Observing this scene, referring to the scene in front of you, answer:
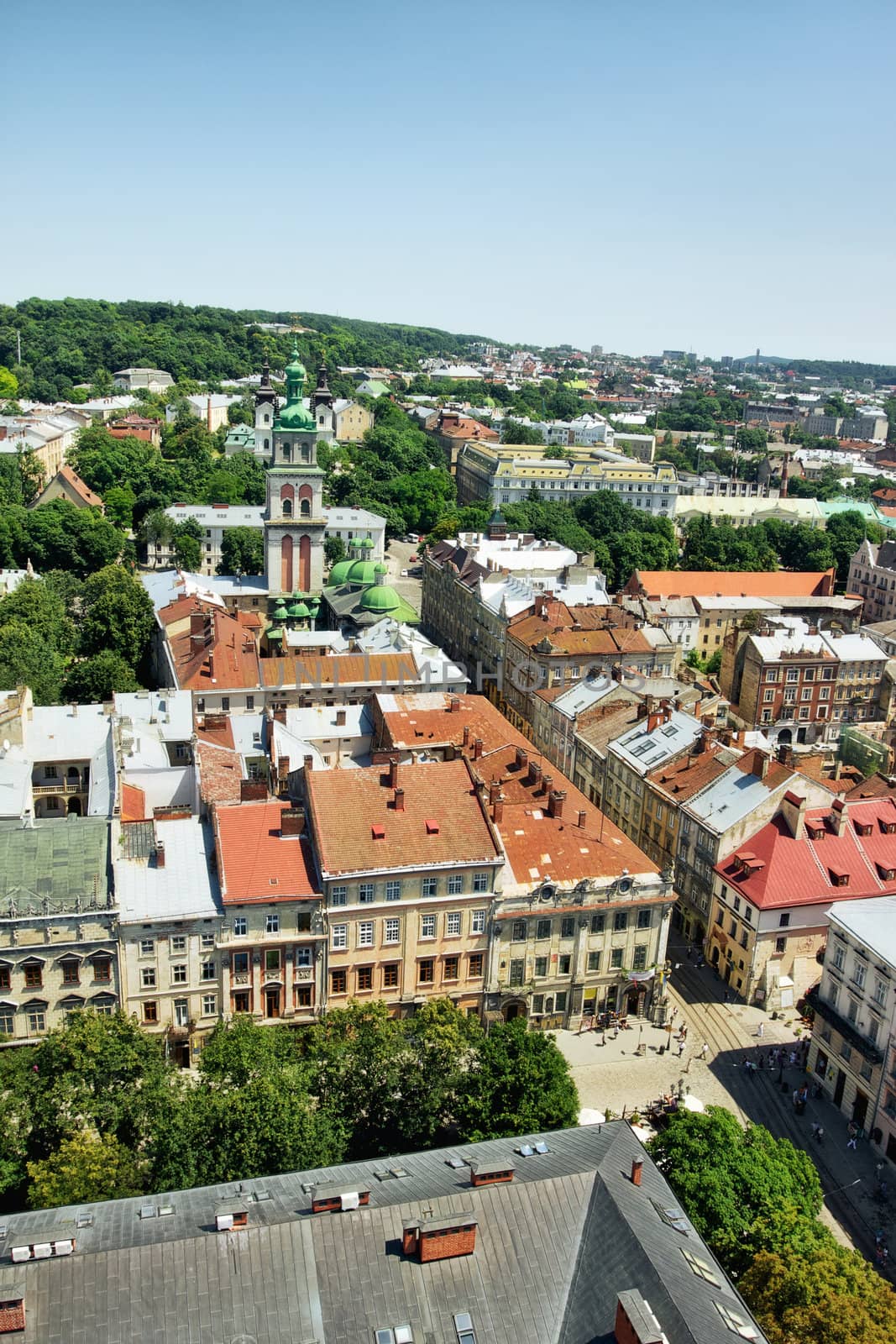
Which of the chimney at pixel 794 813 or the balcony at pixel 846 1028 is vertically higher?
the chimney at pixel 794 813

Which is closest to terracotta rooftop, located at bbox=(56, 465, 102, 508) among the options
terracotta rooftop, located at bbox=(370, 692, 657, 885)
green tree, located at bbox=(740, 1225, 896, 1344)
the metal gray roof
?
terracotta rooftop, located at bbox=(370, 692, 657, 885)

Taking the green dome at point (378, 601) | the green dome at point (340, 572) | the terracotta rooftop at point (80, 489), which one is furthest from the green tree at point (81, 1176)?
the terracotta rooftop at point (80, 489)

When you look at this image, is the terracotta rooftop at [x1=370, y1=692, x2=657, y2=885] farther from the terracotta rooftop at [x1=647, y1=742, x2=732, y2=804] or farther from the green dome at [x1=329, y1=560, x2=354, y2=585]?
the green dome at [x1=329, y1=560, x2=354, y2=585]

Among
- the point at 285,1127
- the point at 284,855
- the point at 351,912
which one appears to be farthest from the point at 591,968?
the point at 285,1127

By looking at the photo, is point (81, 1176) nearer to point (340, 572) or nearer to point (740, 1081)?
point (740, 1081)

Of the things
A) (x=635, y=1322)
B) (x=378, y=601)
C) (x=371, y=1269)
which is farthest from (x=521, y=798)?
(x=378, y=601)

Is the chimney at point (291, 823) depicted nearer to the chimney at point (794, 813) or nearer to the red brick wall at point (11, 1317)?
the red brick wall at point (11, 1317)
